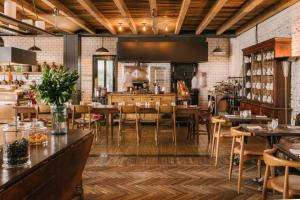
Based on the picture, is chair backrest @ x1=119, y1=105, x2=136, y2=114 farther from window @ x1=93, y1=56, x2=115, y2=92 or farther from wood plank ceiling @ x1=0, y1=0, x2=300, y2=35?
window @ x1=93, y1=56, x2=115, y2=92

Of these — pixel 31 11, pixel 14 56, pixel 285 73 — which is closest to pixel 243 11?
pixel 285 73

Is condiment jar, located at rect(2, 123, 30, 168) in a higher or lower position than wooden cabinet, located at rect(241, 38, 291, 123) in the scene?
lower

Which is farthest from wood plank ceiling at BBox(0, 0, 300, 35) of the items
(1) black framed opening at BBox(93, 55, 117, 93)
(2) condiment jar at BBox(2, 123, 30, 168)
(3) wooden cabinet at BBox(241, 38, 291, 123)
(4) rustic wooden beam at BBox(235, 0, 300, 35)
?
(2) condiment jar at BBox(2, 123, 30, 168)

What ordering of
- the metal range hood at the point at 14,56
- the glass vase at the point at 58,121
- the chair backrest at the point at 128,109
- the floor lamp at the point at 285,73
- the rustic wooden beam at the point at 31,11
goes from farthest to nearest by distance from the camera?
the metal range hood at the point at 14,56 < the chair backrest at the point at 128,109 < the rustic wooden beam at the point at 31,11 < the floor lamp at the point at 285,73 < the glass vase at the point at 58,121

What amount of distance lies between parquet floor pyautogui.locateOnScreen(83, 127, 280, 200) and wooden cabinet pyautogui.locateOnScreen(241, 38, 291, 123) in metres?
1.34

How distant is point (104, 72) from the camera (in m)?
13.2

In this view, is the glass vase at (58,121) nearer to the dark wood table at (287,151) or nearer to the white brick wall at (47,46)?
the dark wood table at (287,151)

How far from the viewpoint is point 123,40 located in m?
12.8

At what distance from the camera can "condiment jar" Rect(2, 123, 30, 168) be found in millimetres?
2533

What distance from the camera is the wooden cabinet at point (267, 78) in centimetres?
744

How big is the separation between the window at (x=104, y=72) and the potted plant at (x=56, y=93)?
9170mm

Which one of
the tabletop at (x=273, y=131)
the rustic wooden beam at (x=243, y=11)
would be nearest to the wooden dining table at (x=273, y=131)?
the tabletop at (x=273, y=131)

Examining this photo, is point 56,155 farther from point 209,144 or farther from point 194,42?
point 194,42

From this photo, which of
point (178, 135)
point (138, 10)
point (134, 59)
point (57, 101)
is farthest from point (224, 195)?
point (134, 59)
